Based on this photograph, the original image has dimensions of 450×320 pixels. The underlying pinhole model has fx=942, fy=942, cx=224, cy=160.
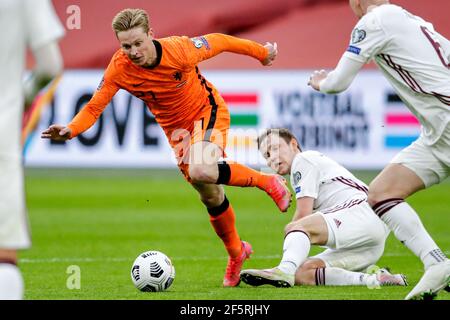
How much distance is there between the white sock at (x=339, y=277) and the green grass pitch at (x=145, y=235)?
0.19 meters

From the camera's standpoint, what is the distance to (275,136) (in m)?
6.96

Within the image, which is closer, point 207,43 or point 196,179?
point 196,179

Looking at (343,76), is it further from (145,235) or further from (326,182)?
(145,235)

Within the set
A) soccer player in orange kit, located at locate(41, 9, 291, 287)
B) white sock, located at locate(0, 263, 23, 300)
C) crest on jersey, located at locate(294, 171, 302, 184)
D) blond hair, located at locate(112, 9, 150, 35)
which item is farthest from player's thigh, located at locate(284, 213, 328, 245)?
white sock, located at locate(0, 263, 23, 300)

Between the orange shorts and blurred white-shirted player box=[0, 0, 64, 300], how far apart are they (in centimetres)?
363

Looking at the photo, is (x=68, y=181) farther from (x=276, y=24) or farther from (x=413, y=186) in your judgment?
(x=413, y=186)

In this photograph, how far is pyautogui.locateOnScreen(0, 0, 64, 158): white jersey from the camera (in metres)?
3.46

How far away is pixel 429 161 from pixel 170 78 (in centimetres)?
234

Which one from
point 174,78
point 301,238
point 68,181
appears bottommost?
point 68,181

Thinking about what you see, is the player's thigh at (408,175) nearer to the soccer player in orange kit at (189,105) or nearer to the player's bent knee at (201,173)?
the soccer player in orange kit at (189,105)

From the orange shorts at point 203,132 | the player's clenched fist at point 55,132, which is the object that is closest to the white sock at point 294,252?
the orange shorts at point 203,132

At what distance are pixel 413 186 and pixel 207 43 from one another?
7.45 feet

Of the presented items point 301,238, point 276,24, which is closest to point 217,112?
point 301,238

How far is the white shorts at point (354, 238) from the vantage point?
652 centimetres
